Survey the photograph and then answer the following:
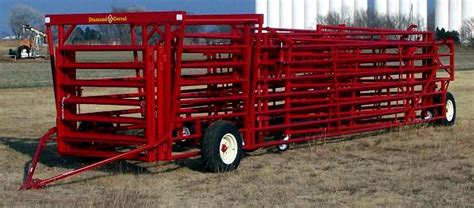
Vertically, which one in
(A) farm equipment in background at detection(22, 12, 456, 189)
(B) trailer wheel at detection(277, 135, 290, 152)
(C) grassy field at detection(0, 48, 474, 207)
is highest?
(A) farm equipment in background at detection(22, 12, 456, 189)

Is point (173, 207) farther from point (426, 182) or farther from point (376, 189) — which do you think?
point (426, 182)

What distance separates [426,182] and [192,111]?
3.04 meters

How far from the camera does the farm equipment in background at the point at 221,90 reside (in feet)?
33.9

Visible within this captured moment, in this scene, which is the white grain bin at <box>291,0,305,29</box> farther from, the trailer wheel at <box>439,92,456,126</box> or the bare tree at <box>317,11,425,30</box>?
the trailer wheel at <box>439,92,456,126</box>

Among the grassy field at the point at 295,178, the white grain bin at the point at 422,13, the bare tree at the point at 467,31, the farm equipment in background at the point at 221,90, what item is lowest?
the grassy field at the point at 295,178

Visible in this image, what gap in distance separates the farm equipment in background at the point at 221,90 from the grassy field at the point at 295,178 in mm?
246

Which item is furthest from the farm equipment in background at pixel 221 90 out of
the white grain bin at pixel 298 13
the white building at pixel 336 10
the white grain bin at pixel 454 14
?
the white grain bin at pixel 454 14

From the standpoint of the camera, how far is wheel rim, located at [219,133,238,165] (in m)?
10.7

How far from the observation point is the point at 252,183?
9.90 metres

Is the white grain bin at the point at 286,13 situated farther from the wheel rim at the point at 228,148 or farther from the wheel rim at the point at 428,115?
the wheel rim at the point at 228,148

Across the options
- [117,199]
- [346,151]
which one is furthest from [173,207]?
[346,151]

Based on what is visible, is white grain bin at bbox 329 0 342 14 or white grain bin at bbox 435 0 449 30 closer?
white grain bin at bbox 329 0 342 14

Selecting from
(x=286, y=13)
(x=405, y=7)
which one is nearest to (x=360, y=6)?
(x=405, y=7)

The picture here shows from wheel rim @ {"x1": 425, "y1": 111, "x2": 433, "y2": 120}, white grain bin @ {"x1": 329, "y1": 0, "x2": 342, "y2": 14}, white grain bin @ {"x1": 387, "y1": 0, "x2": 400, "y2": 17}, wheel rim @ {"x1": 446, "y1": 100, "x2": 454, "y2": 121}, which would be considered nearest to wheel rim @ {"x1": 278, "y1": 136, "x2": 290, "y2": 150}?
wheel rim @ {"x1": 425, "y1": 111, "x2": 433, "y2": 120}
